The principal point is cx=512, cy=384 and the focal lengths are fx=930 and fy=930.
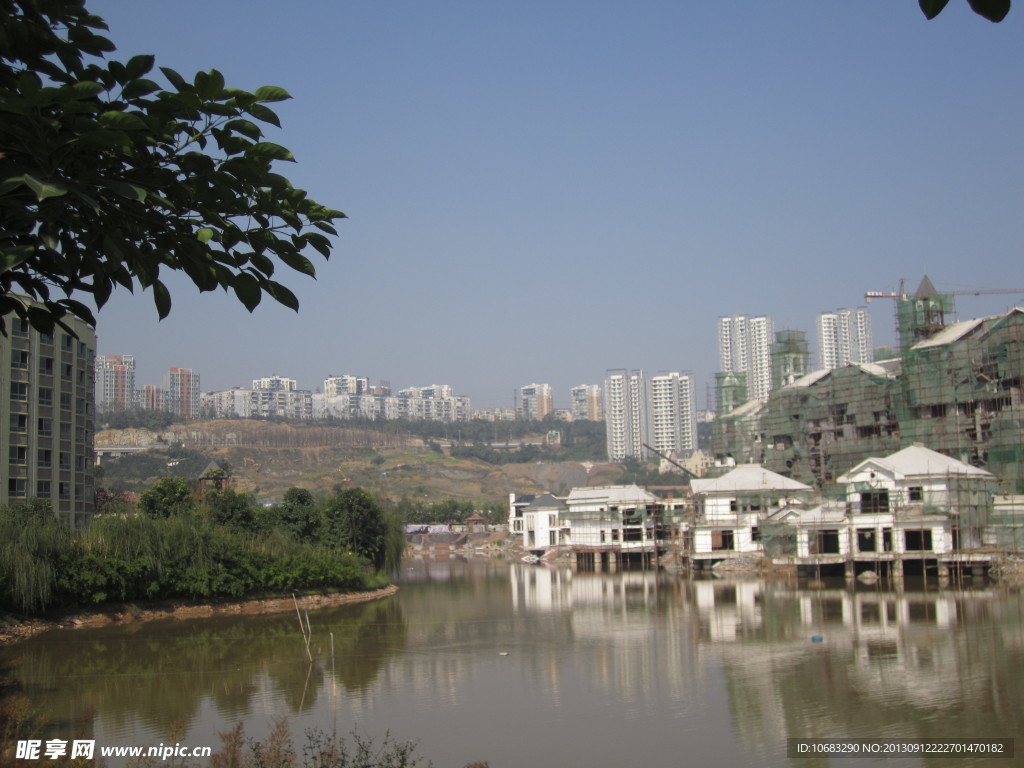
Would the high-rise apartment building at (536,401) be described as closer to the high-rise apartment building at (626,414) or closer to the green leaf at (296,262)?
the high-rise apartment building at (626,414)

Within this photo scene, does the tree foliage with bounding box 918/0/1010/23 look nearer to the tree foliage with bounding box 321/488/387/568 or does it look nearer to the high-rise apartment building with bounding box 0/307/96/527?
the high-rise apartment building with bounding box 0/307/96/527

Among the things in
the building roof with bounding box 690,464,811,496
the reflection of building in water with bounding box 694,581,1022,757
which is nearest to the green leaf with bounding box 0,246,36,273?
the reflection of building in water with bounding box 694,581,1022,757

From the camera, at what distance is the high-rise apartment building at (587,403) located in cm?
16062

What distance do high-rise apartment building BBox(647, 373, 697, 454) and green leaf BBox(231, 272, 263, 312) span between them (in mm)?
125023

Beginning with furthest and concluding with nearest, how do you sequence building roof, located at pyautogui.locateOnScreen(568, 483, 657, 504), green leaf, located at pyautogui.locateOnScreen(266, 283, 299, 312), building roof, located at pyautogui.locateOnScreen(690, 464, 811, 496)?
building roof, located at pyautogui.locateOnScreen(568, 483, 657, 504) → building roof, located at pyautogui.locateOnScreen(690, 464, 811, 496) → green leaf, located at pyautogui.locateOnScreen(266, 283, 299, 312)

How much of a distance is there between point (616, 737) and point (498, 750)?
1.53 meters

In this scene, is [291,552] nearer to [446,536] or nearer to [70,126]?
[70,126]

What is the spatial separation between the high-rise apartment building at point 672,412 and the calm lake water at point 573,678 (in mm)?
101856

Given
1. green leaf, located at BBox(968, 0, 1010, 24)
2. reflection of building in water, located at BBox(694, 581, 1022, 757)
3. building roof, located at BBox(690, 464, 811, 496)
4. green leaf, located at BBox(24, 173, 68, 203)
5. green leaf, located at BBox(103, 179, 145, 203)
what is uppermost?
green leaf, located at BBox(968, 0, 1010, 24)

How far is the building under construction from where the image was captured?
3459 cm

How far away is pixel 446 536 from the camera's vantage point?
220 feet

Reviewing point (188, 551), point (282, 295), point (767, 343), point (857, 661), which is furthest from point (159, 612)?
point (767, 343)

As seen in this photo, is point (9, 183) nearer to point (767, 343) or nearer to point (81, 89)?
point (81, 89)

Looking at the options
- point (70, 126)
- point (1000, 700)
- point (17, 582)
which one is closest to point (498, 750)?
point (1000, 700)
